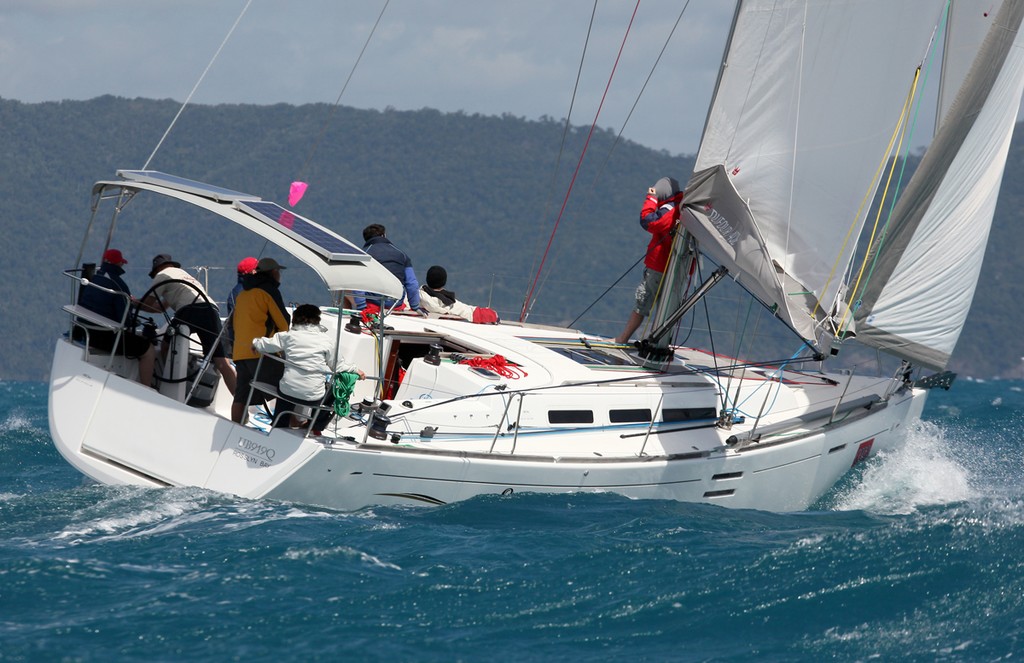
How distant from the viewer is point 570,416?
7945 millimetres

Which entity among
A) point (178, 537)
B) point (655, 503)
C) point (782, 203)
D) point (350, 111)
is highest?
point (350, 111)

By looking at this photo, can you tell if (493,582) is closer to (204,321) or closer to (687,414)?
(204,321)

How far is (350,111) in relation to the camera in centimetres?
9675

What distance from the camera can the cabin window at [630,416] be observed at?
8148 millimetres

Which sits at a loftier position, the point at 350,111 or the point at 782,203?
the point at 350,111

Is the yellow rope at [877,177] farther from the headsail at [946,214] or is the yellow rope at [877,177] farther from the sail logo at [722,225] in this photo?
the sail logo at [722,225]

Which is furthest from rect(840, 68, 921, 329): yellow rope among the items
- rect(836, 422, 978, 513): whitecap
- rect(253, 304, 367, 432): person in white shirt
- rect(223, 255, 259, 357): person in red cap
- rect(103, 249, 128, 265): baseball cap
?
rect(103, 249, 128, 265): baseball cap

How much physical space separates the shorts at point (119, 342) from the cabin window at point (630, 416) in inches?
120

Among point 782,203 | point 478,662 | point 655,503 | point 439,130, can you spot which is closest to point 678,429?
point 655,503

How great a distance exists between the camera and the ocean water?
522 centimetres

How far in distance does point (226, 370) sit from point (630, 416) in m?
2.71

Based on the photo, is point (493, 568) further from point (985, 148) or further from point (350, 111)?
point (350, 111)

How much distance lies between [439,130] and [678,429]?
3535 inches

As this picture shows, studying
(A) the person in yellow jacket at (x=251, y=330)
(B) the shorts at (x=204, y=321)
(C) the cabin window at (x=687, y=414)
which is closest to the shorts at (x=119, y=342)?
(B) the shorts at (x=204, y=321)
